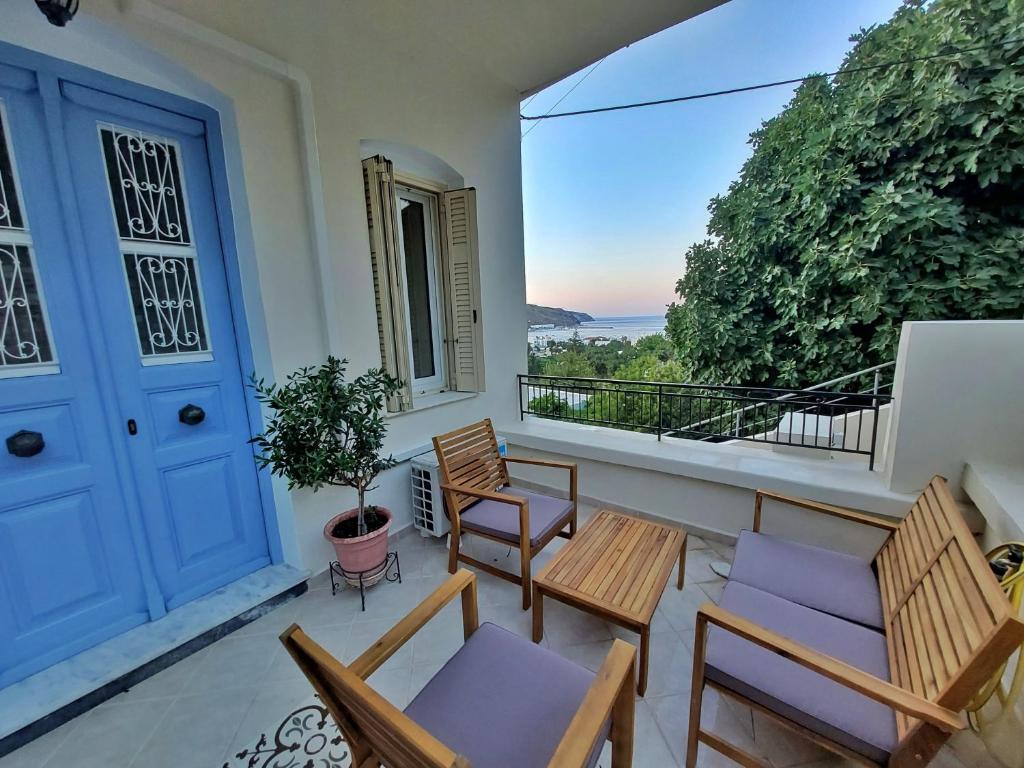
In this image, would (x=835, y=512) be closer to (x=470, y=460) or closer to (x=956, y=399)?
(x=956, y=399)

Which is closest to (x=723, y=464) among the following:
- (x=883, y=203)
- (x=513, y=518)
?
(x=513, y=518)

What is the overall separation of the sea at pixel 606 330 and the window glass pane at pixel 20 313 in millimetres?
7373

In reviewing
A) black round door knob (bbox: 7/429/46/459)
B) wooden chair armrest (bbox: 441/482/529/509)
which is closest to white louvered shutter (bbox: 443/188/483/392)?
wooden chair armrest (bbox: 441/482/529/509)

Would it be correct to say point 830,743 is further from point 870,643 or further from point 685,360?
point 685,360

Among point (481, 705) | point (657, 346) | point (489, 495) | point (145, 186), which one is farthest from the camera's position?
point (657, 346)

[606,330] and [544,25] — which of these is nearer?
[544,25]

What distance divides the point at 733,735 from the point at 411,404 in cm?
225

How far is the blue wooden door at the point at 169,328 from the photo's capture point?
1579 millimetres

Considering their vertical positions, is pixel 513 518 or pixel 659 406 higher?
pixel 659 406

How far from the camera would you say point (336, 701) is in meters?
0.81

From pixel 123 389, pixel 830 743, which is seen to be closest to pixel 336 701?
pixel 830 743

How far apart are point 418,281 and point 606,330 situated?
25.6 ft

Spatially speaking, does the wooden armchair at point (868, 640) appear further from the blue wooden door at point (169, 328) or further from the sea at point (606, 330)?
the sea at point (606, 330)

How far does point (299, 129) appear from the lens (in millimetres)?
1940
